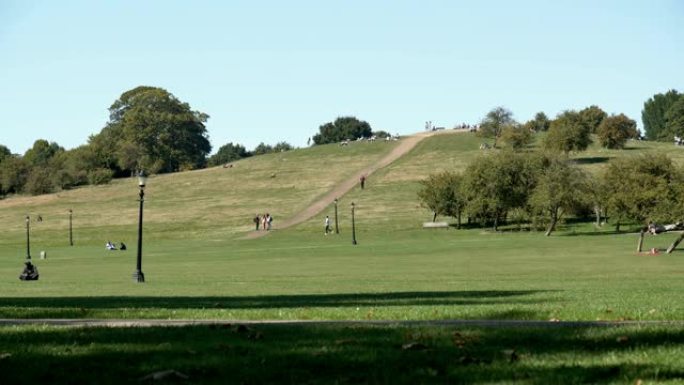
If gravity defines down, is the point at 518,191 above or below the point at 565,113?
below

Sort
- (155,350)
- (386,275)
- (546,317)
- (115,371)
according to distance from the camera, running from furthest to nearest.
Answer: (386,275)
(546,317)
(155,350)
(115,371)

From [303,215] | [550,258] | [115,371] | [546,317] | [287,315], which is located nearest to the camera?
[115,371]

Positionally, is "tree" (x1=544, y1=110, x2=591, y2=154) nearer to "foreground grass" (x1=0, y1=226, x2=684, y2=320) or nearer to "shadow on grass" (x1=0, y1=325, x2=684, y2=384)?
"foreground grass" (x1=0, y1=226, x2=684, y2=320)

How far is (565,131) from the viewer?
117250mm

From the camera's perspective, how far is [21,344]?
10.5 m

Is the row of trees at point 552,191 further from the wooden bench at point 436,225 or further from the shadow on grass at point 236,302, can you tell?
the shadow on grass at point 236,302

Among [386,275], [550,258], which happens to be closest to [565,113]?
[550,258]

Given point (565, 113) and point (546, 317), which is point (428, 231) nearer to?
point (565, 113)

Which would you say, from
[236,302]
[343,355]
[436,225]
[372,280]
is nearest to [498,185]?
[436,225]

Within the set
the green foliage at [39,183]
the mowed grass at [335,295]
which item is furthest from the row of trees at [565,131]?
the green foliage at [39,183]

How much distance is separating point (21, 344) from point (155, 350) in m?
1.64

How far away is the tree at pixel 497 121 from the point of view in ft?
491

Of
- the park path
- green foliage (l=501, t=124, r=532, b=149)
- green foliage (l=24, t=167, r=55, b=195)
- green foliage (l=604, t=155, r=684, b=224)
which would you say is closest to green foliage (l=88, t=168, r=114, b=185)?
green foliage (l=24, t=167, r=55, b=195)

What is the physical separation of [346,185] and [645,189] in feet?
221
